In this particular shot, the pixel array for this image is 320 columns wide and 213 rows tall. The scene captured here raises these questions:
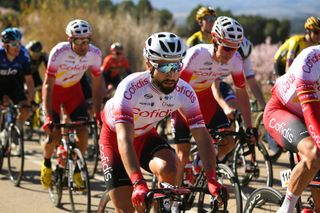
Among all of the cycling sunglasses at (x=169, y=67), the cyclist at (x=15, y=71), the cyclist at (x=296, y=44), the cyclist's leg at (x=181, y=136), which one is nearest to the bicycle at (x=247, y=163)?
the cyclist's leg at (x=181, y=136)

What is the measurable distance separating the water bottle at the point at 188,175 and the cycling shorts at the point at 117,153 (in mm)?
1645

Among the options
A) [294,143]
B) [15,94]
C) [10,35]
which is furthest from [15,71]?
[294,143]

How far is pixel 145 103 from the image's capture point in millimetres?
5043

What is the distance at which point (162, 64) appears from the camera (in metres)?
4.73

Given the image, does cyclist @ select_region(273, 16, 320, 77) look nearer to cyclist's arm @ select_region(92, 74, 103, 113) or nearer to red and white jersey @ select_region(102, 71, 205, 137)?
cyclist's arm @ select_region(92, 74, 103, 113)

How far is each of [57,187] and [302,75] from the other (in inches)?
156

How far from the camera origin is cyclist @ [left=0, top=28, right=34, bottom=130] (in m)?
9.20

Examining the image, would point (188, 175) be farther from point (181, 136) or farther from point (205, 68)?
point (205, 68)

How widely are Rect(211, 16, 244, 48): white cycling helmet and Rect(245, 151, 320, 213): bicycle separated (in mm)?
1480

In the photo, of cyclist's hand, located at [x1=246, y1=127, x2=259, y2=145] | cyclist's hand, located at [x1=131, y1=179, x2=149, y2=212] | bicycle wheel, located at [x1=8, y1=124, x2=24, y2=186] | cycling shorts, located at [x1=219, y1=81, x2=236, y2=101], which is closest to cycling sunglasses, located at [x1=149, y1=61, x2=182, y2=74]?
cyclist's hand, located at [x1=131, y1=179, x2=149, y2=212]

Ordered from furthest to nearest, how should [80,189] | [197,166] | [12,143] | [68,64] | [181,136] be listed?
→ [12,143] < [68,64] < [80,189] < [181,136] < [197,166]

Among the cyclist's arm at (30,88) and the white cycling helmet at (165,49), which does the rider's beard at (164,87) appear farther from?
the cyclist's arm at (30,88)

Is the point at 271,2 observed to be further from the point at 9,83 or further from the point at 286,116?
the point at 286,116

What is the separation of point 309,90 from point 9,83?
588 centimetres
